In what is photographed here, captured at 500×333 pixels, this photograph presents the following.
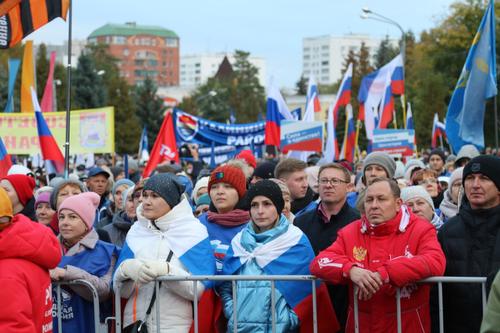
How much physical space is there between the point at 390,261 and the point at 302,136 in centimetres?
1089

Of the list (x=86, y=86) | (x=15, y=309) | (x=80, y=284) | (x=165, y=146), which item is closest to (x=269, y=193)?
(x=80, y=284)

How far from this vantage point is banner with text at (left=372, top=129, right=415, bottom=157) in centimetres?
1817

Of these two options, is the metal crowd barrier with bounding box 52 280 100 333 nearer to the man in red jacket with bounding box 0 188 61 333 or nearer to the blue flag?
the man in red jacket with bounding box 0 188 61 333

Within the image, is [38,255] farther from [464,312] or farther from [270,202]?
[464,312]

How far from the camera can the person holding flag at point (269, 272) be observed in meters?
5.65

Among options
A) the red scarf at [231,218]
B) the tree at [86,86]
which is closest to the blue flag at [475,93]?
the red scarf at [231,218]

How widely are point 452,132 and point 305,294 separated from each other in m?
6.58

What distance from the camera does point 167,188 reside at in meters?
6.05

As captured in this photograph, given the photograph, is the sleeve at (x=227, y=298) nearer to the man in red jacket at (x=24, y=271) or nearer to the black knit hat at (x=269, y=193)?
the black knit hat at (x=269, y=193)

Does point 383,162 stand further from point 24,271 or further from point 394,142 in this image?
point 394,142

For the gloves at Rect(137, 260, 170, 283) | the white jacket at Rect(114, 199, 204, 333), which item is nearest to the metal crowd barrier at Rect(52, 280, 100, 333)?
the white jacket at Rect(114, 199, 204, 333)

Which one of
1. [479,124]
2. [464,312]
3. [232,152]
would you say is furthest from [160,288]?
[232,152]

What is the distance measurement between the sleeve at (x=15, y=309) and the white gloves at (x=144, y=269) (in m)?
0.92

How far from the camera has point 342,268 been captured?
17.4 ft
